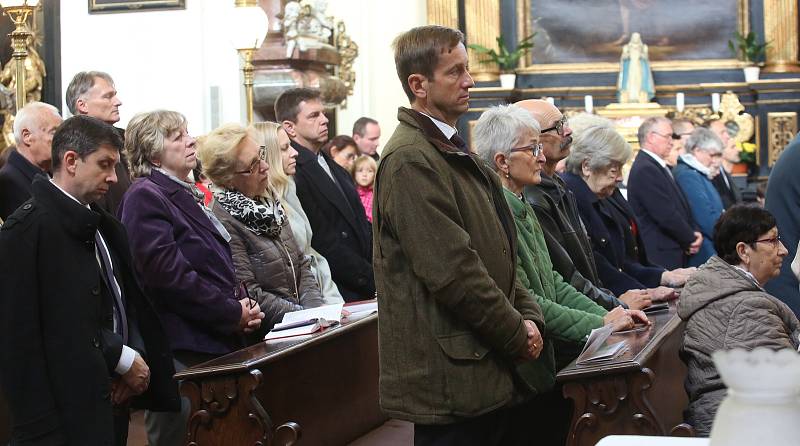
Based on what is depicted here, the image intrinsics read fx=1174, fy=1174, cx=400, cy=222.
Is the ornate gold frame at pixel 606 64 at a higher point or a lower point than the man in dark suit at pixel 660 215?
higher

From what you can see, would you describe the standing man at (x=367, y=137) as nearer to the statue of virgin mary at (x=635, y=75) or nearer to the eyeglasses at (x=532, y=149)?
the statue of virgin mary at (x=635, y=75)

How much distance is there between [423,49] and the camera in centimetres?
342

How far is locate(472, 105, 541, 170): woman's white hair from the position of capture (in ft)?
13.1

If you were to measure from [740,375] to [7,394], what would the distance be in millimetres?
2598

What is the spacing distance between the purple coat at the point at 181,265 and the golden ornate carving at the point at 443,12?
1167 cm

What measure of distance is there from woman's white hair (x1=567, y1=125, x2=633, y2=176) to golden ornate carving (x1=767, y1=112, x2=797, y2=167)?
10.2 m

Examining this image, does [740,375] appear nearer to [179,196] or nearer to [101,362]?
[101,362]

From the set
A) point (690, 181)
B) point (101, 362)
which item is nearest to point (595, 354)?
point (101, 362)

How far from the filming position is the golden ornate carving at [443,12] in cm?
1595

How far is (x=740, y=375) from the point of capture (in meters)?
1.48

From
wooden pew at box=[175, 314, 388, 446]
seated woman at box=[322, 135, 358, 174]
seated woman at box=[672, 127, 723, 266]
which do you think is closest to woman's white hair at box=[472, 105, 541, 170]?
wooden pew at box=[175, 314, 388, 446]

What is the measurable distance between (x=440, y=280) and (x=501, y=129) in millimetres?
1019

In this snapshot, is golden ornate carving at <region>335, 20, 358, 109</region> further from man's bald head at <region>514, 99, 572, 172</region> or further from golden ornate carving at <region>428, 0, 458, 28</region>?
man's bald head at <region>514, 99, 572, 172</region>

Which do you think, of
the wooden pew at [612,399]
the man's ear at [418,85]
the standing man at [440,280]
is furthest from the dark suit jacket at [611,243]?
the man's ear at [418,85]
